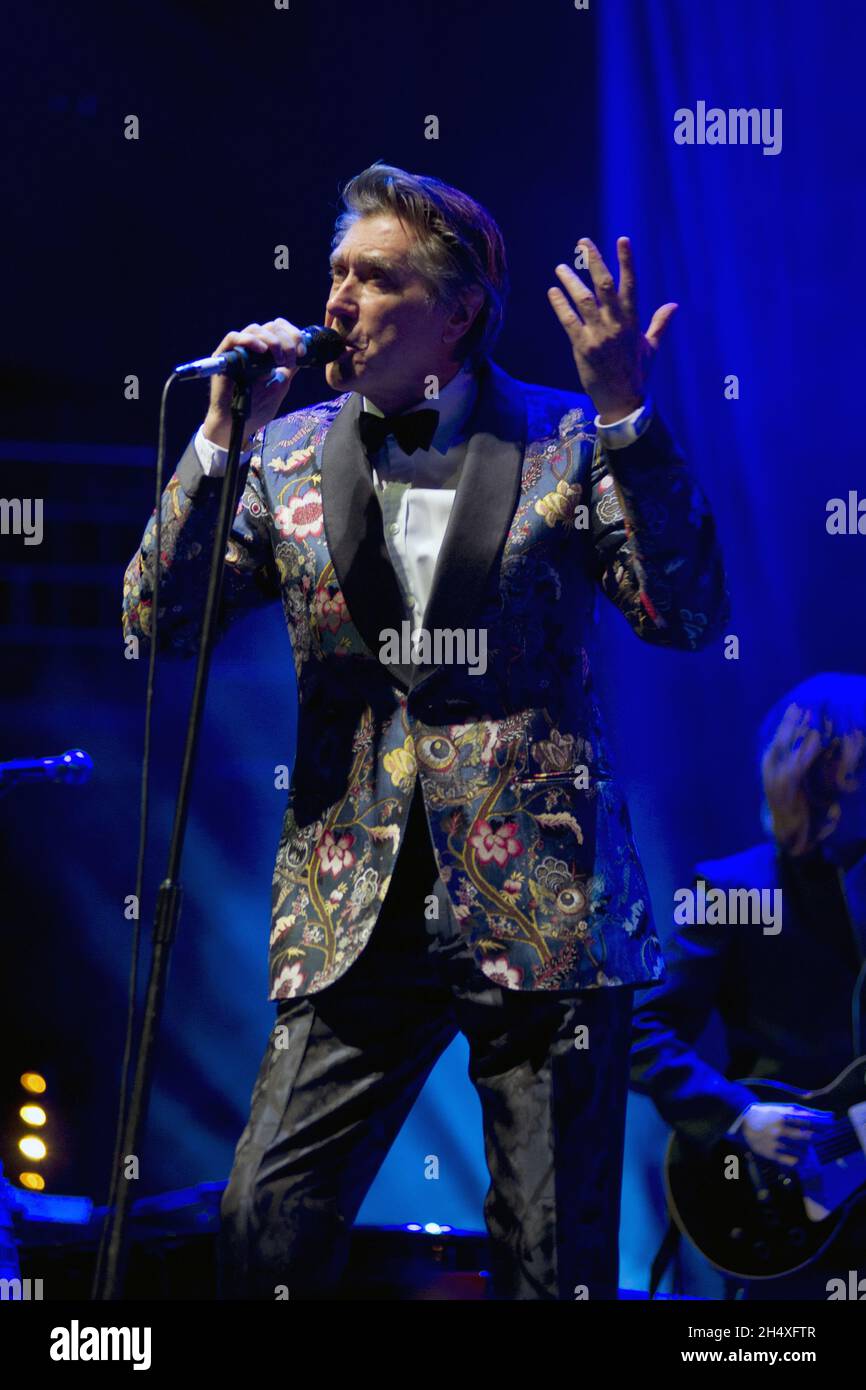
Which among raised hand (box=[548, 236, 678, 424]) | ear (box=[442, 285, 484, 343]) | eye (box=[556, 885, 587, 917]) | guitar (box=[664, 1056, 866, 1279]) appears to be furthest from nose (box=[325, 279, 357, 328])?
guitar (box=[664, 1056, 866, 1279])

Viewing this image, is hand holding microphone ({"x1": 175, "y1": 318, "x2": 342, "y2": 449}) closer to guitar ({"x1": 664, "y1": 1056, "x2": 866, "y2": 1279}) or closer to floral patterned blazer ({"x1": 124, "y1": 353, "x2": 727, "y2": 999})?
floral patterned blazer ({"x1": 124, "y1": 353, "x2": 727, "y2": 999})

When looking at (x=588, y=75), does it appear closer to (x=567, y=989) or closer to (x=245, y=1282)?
(x=567, y=989)

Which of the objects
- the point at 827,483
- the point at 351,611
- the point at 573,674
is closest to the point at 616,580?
the point at 573,674

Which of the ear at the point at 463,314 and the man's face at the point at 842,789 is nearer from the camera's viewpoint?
the ear at the point at 463,314

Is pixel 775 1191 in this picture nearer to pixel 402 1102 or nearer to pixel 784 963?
pixel 784 963

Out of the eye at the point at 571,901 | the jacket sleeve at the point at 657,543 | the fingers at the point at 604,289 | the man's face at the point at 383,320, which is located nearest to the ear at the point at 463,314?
the man's face at the point at 383,320

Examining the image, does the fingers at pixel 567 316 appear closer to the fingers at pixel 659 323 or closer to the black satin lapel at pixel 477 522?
the fingers at pixel 659 323

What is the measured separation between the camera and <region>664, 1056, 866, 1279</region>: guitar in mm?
3131

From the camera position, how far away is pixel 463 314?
214cm

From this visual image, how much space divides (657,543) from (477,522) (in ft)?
0.78

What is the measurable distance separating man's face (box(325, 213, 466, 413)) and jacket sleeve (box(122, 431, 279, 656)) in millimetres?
212

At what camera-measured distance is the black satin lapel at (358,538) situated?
6.59ft

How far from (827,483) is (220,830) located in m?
1.48

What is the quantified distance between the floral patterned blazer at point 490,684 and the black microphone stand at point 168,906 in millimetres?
216
